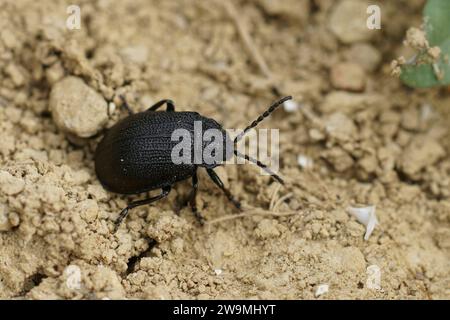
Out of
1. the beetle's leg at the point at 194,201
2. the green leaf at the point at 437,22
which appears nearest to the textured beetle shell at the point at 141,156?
the beetle's leg at the point at 194,201

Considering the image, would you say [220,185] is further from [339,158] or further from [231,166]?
[339,158]

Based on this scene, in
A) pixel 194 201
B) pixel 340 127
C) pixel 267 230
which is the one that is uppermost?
pixel 340 127

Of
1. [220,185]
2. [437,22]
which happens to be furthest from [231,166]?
[437,22]

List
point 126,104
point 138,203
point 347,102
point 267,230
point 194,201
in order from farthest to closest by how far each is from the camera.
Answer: point 347,102 < point 126,104 < point 194,201 < point 138,203 < point 267,230

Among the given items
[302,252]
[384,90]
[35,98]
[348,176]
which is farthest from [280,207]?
[35,98]

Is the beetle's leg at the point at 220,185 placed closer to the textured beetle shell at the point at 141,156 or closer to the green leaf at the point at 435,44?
the textured beetle shell at the point at 141,156

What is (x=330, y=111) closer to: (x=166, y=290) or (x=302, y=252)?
(x=302, y=252)

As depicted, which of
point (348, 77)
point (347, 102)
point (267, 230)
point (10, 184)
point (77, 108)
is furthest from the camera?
point (348, 77)
